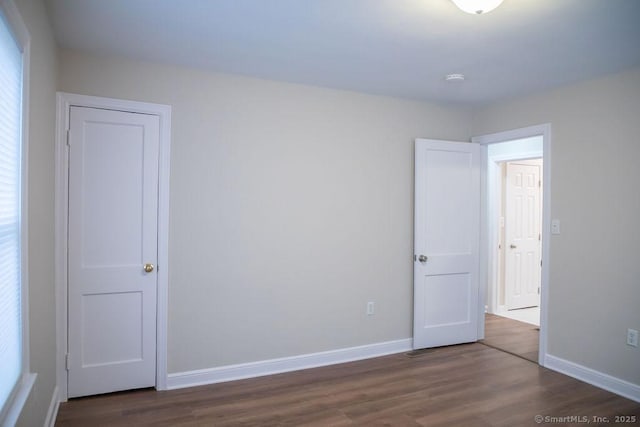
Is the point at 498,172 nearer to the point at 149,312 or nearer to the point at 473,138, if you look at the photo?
the point at 473,138

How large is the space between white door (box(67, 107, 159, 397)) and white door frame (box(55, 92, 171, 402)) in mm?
38

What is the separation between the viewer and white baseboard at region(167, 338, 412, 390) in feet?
10.5

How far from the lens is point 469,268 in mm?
4324

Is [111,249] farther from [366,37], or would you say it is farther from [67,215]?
[366,37]

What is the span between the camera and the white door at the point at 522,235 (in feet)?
19.1

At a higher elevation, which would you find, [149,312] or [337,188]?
[337,188]

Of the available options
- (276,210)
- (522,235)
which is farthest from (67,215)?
(522,235)

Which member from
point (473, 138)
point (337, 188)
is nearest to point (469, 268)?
point (473, 138)

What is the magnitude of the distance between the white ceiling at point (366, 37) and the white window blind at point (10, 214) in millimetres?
864

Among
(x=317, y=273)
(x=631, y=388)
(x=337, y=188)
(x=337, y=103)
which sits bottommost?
(x=631, y=388)

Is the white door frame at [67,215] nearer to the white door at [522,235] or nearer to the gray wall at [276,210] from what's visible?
the gray wall at [276,210]

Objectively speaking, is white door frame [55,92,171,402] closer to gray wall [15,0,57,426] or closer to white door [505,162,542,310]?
gray wall [15,0,57,426]

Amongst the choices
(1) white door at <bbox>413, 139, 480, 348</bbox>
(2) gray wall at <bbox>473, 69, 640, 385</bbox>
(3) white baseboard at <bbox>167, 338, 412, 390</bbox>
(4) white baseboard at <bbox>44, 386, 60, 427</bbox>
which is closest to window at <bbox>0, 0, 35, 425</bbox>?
(4) white baseboard at <bbox>44, 386, 60, 427</bbox>

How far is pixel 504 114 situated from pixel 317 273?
7.97 feet
